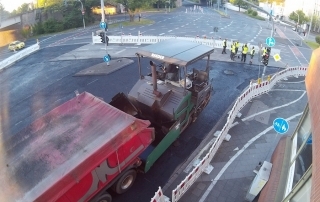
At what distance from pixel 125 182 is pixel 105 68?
11.6m

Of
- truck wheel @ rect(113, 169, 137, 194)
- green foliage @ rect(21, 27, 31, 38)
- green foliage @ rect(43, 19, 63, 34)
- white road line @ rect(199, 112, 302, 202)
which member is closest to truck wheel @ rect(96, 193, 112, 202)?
truck wheel @ rect(113, 169, 137, 194)

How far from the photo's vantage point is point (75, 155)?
627 centimetres

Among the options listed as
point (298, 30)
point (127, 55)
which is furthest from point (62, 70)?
point (298, 30)

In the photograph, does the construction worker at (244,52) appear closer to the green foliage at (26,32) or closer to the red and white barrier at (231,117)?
the red and white barrier at (231,117)

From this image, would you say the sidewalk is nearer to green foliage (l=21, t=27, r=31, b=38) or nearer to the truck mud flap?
the truck mud flap

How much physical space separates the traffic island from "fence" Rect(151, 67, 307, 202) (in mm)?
9412

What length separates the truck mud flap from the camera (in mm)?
9164

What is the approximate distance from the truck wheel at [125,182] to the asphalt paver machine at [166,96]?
0.53 metres

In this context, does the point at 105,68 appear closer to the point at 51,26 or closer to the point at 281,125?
the point at 281,125

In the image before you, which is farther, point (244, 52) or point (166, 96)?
point (244, 52)

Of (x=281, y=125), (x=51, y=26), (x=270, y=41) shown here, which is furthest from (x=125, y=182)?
(x=51, y=26)

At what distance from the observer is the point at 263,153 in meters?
9.68

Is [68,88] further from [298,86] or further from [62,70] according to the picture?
[298,86]

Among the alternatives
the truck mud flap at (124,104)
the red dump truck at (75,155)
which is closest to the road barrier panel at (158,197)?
the red dump truck at (75,155)
